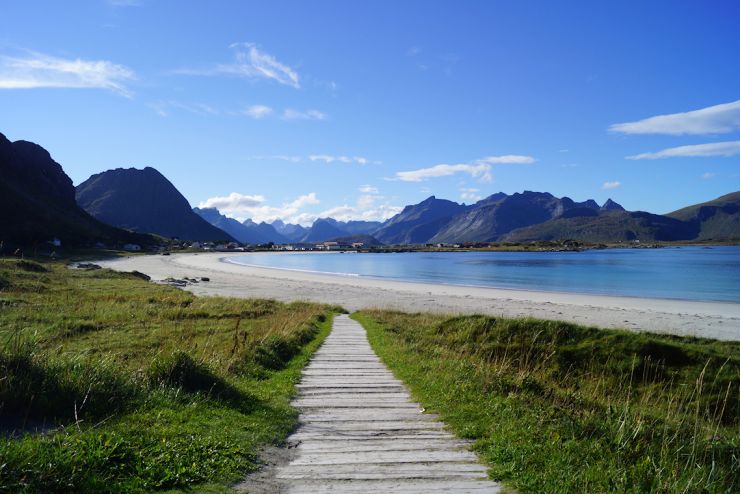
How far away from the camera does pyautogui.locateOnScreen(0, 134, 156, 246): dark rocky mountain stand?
109125mm

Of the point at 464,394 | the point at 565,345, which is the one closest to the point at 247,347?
the point at 464,394

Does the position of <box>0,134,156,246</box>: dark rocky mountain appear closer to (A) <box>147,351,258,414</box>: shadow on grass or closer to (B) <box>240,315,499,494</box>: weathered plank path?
(A) <box>147,351,258,414</box>: shadow on grass

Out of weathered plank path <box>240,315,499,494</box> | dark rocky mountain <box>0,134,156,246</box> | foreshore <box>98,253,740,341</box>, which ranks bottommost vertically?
foreshore <box>98,253,740,341</box>

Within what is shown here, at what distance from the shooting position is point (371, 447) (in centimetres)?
681

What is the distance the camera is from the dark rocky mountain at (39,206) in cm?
10912

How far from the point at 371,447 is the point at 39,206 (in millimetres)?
156244


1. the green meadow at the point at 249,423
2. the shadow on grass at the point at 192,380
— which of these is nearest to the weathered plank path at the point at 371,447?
the green meadow at the point at 249,423

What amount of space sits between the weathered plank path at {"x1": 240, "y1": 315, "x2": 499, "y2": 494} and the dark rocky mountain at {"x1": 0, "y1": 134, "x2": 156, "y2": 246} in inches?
4036

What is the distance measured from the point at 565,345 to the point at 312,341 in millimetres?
10524

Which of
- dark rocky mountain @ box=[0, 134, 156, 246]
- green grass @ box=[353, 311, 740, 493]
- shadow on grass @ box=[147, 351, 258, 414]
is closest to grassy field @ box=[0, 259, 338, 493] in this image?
shadow on grass @ box=[147, 351, 258, 414]

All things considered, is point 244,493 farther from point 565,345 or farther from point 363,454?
point 565,345

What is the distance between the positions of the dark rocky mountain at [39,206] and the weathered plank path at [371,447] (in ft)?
336

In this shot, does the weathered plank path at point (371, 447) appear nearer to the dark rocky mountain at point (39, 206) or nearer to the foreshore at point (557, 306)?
the foreshore at point (557, 306)

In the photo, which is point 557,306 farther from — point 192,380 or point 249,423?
point 249,423
